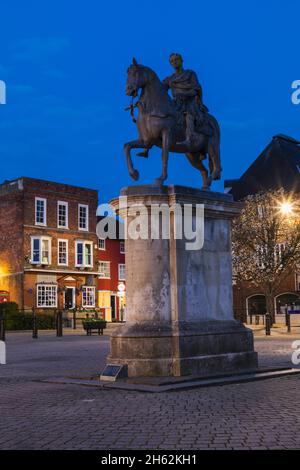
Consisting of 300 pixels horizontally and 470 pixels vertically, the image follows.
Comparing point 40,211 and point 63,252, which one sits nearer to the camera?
point 40,211

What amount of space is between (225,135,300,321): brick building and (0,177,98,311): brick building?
1355 centimetres

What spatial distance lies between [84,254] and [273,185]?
57.9 ft

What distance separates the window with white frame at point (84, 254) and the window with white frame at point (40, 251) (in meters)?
3.49

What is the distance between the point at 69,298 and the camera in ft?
179

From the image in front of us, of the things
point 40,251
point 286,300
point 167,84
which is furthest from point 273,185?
point 167,84

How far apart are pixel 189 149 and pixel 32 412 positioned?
6.84 metres

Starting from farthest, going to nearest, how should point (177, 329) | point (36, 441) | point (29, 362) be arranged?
point (29, 362) < point (177, 329) < point (36, 441)

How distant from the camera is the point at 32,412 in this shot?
8.43m

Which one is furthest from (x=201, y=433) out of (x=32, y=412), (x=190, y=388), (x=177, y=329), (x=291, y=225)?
(x=291, y=225)

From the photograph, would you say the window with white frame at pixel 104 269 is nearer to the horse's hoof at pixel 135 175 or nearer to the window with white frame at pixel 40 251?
the window with white frame at pixel 40 251

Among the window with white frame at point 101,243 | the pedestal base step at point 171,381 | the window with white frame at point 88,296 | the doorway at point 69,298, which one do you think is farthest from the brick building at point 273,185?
the pedestal base step at point 171,381

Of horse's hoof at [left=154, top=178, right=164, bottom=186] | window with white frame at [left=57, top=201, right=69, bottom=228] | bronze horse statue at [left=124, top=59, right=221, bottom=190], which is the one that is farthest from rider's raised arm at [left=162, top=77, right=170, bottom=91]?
window with white frame at [left=57, top=201, right=69, bottom=228]

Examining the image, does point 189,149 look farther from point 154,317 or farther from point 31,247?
point 31,247

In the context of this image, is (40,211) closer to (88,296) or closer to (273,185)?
(88,296)
